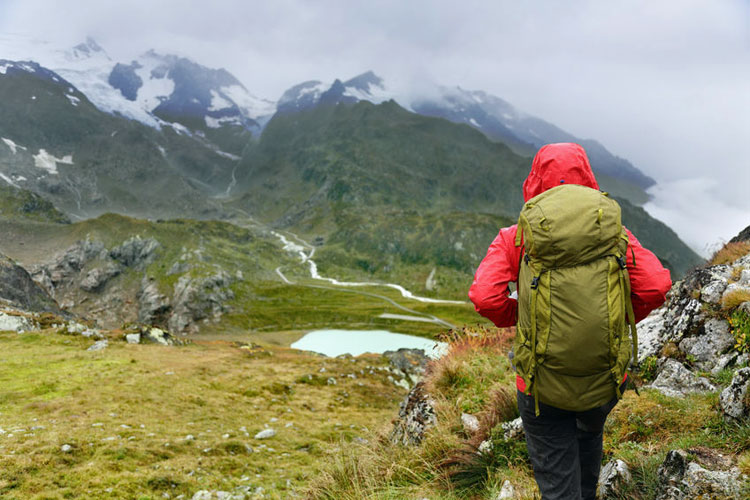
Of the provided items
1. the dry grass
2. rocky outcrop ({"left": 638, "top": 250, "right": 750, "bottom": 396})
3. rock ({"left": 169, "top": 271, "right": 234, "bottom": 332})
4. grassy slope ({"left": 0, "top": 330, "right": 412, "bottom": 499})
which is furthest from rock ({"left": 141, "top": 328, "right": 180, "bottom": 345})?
rock ({"left": 169, "top": 271, "right": 234, "bottom": 332})

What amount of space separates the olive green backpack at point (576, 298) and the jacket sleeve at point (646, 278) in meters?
0.19

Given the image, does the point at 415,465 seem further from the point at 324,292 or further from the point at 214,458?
the point at 324,292

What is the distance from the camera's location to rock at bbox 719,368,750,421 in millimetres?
5070

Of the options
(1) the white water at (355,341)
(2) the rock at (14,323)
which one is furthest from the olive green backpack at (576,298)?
(1) the white water at (355,341)

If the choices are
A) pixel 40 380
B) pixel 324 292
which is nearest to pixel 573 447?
pixel 40 380

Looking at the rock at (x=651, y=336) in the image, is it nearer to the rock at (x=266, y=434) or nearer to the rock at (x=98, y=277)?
the rock at (x=266, y=434)

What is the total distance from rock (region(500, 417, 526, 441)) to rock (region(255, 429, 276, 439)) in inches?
425

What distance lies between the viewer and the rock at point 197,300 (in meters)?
125

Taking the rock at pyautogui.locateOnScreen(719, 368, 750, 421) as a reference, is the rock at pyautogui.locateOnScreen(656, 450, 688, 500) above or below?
below

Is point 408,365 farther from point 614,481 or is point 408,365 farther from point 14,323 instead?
point 14,323

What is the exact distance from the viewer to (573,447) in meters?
4.13

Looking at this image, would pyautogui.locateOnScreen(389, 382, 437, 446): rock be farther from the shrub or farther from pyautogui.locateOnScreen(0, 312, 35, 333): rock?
pyautogui.locateOnScreen(0, 312, 35, 333): rock

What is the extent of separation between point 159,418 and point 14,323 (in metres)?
21.6

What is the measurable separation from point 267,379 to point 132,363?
759 centimetres
